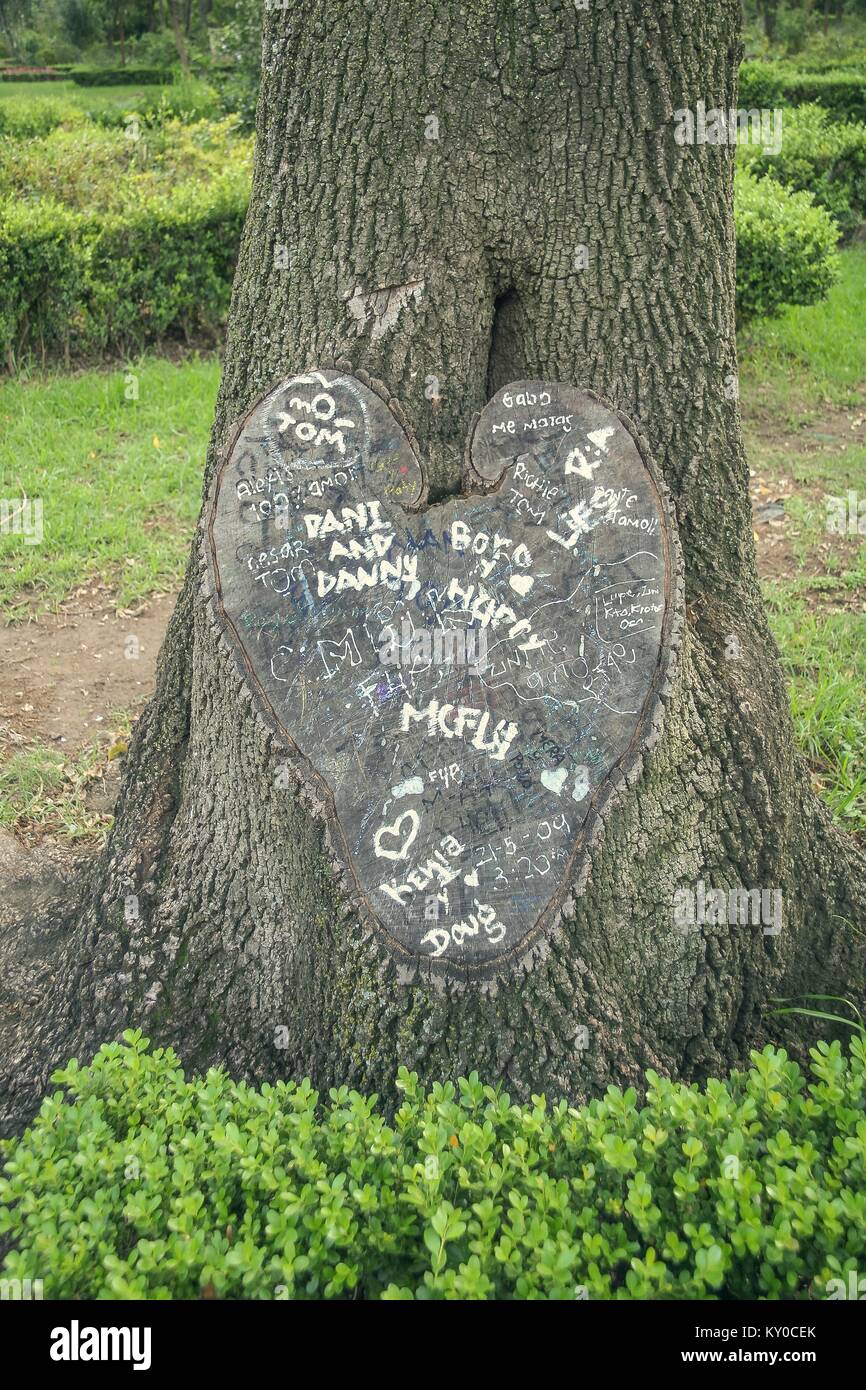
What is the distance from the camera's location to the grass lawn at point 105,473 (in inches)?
206

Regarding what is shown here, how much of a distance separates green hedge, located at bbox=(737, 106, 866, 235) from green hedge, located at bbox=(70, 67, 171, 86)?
63.3ft

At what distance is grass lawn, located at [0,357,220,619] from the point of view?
206 inches

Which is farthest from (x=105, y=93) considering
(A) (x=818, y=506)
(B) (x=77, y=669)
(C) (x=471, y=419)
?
(C) (x=471, y=419)

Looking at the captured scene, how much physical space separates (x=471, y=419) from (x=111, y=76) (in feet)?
94.1

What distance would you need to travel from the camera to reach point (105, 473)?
6031mm

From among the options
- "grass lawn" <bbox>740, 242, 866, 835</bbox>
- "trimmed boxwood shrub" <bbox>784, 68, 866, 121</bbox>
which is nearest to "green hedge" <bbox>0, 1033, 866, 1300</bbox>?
"grass lawn" <bbox>740, 242, 866, 835</bbox>

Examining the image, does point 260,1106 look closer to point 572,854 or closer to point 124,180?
point 572,854

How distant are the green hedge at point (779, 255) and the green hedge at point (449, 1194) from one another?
638 centimetres
